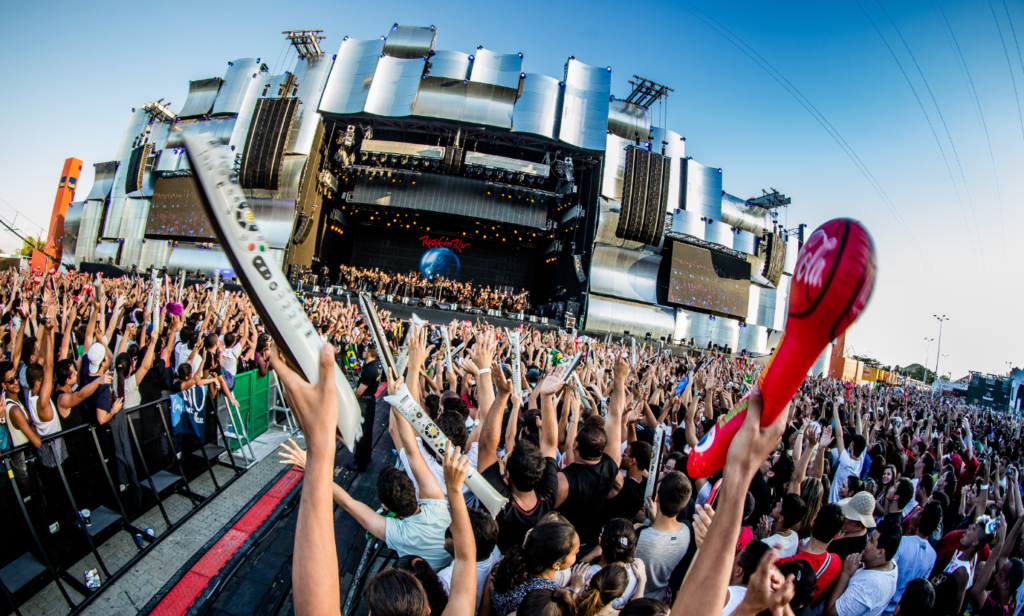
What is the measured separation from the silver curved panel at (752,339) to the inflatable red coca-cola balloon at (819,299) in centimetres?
3224

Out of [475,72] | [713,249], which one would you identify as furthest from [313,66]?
[713,249]

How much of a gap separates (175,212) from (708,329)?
32873mm

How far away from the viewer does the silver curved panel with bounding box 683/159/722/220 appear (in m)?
28.8

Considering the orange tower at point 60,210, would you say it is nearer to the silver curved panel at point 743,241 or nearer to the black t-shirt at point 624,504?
the black t-shirt at point 624,504

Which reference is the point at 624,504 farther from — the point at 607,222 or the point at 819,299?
the point at 607,222

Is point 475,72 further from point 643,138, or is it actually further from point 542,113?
point 643,138

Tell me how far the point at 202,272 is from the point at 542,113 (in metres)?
21.4

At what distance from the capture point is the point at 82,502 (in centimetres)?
414

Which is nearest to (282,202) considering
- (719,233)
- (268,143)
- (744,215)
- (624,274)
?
(268,143)

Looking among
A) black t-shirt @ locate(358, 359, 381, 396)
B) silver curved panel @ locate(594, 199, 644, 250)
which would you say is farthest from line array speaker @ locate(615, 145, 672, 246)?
black t-shirt @ locate(358, 359, 381, 396)

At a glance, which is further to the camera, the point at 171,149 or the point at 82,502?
the point at 171,149

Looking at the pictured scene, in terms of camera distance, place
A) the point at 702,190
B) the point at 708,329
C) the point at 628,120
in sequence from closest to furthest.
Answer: the point at 708,329 → the point at 702,190 → the point at 628,120

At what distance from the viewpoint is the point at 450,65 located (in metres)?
27.4

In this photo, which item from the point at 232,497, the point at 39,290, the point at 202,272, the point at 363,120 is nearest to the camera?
the point at 232,497
